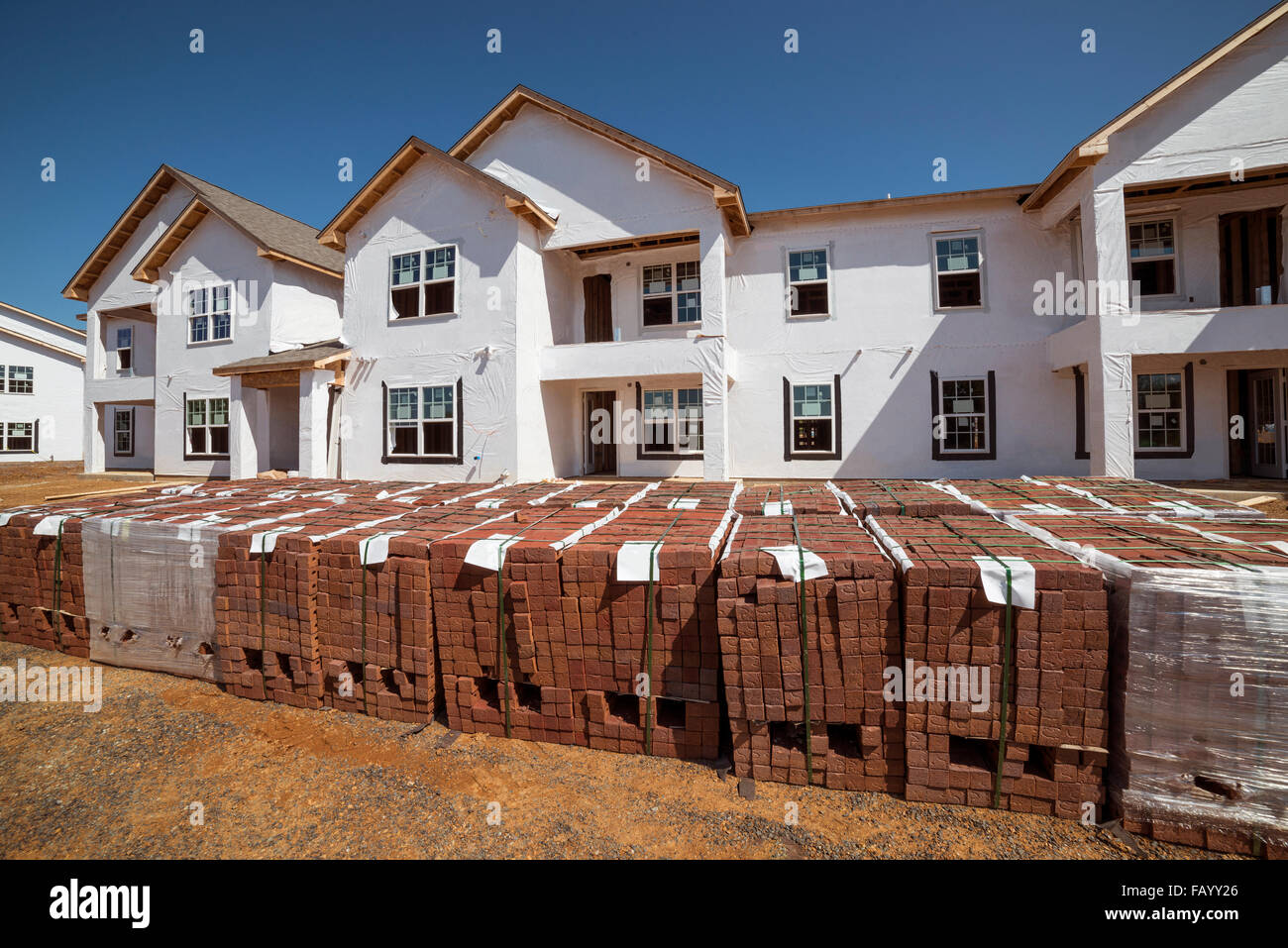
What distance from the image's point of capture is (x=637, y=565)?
4.56 metres

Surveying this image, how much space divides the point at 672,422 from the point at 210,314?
15.7 m

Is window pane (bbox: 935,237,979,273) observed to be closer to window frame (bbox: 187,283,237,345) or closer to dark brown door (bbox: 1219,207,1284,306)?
dark brown door (bbox: 1219,207,1284,306)

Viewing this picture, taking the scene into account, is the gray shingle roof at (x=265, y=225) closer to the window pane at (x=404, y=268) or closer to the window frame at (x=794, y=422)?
the window pane at (x=404, y=268)

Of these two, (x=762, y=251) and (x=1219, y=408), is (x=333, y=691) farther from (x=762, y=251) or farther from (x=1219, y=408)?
(x=1219, y=408)

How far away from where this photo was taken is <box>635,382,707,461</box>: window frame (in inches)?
612

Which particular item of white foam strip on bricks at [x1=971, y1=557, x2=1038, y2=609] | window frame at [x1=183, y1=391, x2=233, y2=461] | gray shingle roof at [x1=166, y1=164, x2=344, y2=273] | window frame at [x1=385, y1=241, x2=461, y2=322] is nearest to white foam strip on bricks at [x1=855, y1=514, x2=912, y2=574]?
white foam strip on bricks at [x1=971, y1=557, x2=1038, y2=609]

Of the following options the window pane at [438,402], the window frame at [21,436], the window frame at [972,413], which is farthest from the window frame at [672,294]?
the window frame at [21,436]

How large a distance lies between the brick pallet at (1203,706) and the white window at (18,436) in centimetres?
4186

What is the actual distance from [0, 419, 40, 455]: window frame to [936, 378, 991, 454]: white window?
134 feet

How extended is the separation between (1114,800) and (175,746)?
7350 millimetres

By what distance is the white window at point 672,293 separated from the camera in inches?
610

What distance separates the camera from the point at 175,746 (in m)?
4.93
